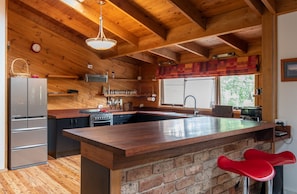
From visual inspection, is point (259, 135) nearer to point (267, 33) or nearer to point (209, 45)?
point (267, 33)

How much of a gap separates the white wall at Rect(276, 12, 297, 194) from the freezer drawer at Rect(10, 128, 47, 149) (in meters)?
4.04

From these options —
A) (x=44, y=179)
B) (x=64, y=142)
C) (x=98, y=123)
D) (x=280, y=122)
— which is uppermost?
(x=280, y=122)

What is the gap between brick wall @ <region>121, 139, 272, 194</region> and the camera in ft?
6.08

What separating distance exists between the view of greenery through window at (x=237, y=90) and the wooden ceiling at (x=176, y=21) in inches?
21.6

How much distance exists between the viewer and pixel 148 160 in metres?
1.89

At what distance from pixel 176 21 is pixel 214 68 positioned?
1588mm

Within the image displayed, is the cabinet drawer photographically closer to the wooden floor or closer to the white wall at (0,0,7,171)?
the white wall at (0,0,7,171)

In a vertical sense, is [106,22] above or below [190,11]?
above

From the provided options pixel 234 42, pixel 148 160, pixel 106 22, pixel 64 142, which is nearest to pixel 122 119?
pixel 64 142

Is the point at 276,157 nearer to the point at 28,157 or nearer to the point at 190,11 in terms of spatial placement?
the point at 190,11

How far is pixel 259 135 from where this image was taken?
304 centimetres

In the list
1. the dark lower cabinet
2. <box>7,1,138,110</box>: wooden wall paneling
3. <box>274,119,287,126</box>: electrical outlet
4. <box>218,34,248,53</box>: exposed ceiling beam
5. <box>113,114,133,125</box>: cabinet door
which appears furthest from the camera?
<box>113,114,133,125</box>: cabinet door

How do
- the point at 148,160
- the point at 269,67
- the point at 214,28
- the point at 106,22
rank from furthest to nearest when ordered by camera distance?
the point at 106,22
the point at 214,28
the point at 269,67
the point at 148,160

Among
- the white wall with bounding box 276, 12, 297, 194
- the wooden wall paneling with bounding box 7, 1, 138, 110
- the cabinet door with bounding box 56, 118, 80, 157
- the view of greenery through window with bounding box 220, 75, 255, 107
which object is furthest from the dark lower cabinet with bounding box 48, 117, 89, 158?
the white wall with bounding box 276, 12, 297, 194
